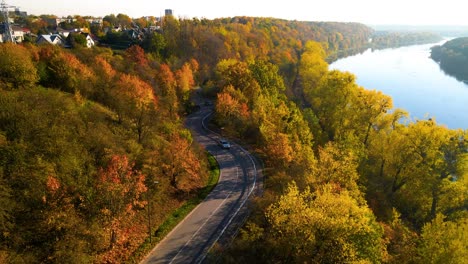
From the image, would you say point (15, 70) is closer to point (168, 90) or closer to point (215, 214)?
point (168, 90)

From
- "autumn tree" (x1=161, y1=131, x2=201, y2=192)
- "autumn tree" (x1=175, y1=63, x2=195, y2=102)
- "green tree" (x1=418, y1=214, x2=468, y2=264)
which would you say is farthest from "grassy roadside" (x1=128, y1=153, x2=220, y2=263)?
"autumn tree" (x1=175, y1=63, x2=195, y2=102)

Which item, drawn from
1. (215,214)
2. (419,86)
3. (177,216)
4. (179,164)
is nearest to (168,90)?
(179,164)

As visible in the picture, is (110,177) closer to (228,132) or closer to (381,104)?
(228,132)

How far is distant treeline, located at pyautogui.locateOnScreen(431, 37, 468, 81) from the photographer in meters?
124

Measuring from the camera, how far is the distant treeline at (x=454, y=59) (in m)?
124

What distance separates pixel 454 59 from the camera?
444ft

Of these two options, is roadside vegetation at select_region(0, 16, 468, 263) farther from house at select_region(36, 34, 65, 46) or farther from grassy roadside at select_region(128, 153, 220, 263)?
house at select_region(36, 34, 65, 46)

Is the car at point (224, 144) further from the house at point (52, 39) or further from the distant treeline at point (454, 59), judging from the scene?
the distant treeline at point (454, 59)

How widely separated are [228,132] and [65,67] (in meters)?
25.1

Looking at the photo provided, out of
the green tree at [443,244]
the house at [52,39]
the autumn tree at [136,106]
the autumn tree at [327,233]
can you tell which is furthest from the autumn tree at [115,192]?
the house at [52,39]

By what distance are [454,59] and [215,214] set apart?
468ft

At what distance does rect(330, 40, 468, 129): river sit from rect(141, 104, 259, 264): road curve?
105ft

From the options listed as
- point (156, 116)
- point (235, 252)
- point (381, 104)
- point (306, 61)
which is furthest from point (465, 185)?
point (306, 61)

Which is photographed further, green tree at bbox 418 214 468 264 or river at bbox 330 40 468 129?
river at bbox 330 40 468 129
